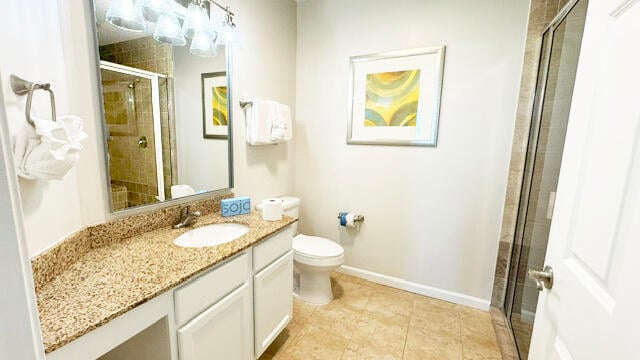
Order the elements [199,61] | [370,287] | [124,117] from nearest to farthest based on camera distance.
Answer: [124,117]
[199,61]
[370,287]

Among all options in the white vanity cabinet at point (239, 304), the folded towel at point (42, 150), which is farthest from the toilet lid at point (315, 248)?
the folded towel at point (42, 150)

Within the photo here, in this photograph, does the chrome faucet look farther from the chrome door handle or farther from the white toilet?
the chrome door handle

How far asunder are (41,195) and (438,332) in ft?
7.45

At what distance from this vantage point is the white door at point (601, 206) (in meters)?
0.54

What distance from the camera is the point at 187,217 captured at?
5.05 ft

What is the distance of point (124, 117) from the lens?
128 centimetres

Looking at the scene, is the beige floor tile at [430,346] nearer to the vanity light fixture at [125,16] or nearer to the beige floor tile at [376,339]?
the beige floor tile at [376,339]

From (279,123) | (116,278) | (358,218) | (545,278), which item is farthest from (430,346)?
(279,123)

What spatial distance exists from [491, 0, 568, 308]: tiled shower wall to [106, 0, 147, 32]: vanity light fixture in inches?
91.7

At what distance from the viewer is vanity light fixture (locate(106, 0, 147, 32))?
1.21 metres

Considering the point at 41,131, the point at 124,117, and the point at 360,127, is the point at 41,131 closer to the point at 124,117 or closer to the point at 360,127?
the point at 124,117

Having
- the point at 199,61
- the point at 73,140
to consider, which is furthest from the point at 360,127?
the point at 73,140

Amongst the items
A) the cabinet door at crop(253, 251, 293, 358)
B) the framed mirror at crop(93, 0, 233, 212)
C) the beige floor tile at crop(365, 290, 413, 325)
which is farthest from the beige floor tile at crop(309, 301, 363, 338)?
the framed mirror at crop(93, 0, 233, 212)

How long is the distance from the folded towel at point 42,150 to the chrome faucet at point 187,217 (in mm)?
701
